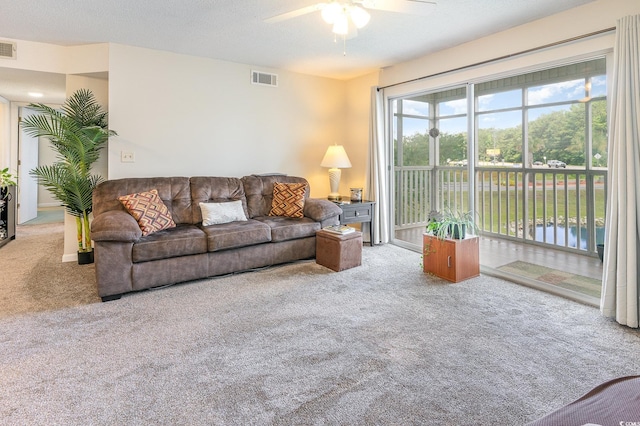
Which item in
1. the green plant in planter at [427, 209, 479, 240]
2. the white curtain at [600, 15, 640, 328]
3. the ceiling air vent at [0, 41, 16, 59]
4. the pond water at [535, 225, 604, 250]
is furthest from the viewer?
the pond water at [535, 225, 604, 250]

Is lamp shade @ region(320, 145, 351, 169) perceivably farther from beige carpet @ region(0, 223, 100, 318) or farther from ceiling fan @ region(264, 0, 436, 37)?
beige carpet @ region(0, 223, 100, 318)

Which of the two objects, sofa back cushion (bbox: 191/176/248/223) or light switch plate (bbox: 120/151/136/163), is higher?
light switch plate (bbox: 120/151/136/163)

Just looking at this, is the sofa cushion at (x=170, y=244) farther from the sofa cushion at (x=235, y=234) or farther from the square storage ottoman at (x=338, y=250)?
the square storage ottoman at (x=338, y=250)

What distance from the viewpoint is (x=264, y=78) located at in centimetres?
499

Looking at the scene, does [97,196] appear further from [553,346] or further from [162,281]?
[553,346]

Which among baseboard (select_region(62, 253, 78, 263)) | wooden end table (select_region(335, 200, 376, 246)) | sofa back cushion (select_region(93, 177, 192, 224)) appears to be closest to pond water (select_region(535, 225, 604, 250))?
wooden end table (select_region(335, 200, 376, 246))

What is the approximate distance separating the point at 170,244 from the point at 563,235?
4556 mm

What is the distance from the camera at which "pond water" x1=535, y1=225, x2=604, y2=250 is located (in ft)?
13.5

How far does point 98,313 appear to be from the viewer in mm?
2779

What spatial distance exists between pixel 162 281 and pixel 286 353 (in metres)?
1.67

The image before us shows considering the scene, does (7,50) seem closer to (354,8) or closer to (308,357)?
(354,8)

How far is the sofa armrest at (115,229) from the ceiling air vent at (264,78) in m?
2.67

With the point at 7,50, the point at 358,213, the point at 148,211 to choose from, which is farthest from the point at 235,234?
the point at 7,50

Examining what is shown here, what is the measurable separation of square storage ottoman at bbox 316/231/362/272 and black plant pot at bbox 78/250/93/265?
2.63m
